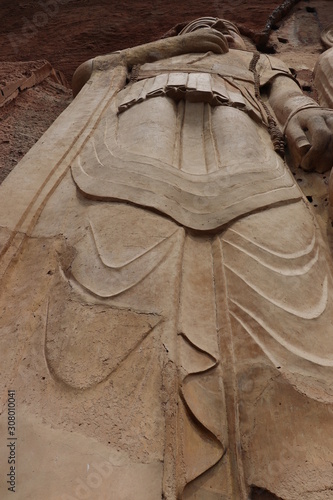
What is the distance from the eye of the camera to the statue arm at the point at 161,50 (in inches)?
159

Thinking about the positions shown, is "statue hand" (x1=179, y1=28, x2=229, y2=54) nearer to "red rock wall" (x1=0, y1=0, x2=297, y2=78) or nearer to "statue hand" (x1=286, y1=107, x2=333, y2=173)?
"statue hand" (x1=286, y1=107, x2=333, y2=173)

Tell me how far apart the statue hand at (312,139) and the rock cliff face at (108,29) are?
2186 mm

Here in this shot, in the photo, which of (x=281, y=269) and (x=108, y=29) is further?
(x=108, y=29)

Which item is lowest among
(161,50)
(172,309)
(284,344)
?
(284,344)

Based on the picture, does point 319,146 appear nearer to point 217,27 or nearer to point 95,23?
point 217,27

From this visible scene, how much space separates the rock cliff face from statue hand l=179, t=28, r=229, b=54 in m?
1.34

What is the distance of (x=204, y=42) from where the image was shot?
412 cm

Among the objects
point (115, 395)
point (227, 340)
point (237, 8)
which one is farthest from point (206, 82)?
point (237, 8)

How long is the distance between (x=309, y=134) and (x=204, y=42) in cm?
176

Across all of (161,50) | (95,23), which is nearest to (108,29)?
(95,23)

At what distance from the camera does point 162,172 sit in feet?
7.55

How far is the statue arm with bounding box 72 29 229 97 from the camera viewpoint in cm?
404

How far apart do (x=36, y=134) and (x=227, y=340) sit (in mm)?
3015

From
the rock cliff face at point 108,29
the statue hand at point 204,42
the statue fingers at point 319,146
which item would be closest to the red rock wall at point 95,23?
the rock cliff face at point 108,29
